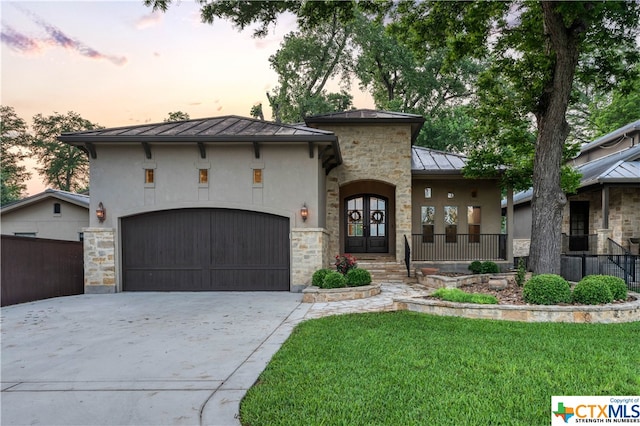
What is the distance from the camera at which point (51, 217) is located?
48.2 feet

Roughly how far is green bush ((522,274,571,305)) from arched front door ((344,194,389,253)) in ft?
26.2

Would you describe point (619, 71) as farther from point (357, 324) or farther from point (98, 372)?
point (98, 372)

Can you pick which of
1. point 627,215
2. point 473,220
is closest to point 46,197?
point 473,220

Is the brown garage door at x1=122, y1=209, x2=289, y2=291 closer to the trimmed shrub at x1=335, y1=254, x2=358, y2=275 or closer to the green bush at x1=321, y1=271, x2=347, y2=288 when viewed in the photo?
the trimmed shrub at x1=335, y1=254, x2=358, y2=275

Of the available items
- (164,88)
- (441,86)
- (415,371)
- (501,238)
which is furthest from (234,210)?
(441,86)

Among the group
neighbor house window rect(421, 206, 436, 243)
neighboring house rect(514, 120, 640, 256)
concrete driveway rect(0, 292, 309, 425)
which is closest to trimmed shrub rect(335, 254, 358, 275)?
concrete driveway rect(0, 292, 309, 425)

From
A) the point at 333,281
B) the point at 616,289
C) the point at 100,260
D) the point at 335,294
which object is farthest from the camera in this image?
the point at 100,260

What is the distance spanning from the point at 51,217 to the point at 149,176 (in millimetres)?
6913

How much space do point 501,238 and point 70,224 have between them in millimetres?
16157

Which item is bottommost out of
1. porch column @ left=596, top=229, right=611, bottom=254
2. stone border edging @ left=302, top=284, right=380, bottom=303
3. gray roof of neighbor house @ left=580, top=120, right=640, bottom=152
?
stone border edging @ left=302, top=284, right=380, bottom=303

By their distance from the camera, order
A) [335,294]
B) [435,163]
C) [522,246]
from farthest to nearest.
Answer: [522,246] < [435,163] < [335,294]

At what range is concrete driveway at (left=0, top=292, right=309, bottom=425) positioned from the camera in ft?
10.7

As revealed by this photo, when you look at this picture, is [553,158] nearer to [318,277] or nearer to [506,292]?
[506,292]

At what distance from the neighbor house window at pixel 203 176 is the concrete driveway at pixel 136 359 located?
3.54m
